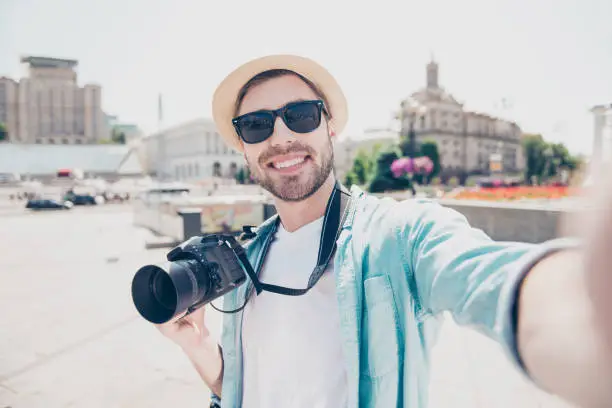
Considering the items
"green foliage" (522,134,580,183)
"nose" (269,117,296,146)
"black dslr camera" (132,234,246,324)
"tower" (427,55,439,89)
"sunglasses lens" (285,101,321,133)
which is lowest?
"black dslr camera" (132,234,246,324)

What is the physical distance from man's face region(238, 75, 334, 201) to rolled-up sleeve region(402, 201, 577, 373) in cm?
39

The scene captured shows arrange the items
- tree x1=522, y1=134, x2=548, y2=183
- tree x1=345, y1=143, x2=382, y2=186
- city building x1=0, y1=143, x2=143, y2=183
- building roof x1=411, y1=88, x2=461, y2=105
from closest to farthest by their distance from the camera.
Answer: tree x1=345, y1=143, x2=382, y2=186
tree x1=522, y1=134, x2=548, y2=183
building roof x1=411, y1=88, x2=461, y2=105
city building x1=0, y1=143, x2=143, y2=183

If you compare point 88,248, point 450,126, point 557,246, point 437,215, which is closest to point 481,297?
point 557,246

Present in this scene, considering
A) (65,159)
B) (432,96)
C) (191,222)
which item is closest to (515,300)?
(191,222)

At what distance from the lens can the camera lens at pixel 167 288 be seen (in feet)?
4.03

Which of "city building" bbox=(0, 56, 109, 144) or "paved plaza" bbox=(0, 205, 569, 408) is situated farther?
"city building" bbox=(0, 56, 109, 144)

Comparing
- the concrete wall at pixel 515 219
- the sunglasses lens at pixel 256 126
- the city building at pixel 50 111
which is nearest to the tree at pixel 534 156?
the concrete wall at pixel 515 219

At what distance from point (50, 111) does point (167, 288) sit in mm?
109658

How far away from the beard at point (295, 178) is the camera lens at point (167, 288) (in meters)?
0.37

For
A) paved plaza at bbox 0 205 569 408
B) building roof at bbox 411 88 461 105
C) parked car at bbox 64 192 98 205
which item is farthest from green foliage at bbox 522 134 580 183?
paved plaza at bbox 0 205 569 408

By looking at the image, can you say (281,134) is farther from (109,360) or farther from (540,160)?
(540,160)

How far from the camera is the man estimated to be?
56 centimetres

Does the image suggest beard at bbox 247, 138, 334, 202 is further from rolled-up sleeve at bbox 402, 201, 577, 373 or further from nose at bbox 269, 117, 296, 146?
rolled-up sleeve at bbox 402, 201, 577, 373

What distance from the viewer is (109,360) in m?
4.61
